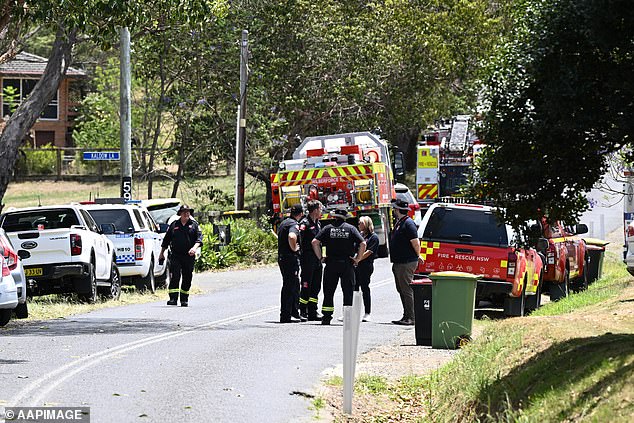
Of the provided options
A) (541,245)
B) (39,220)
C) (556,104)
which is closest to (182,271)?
(39,220)

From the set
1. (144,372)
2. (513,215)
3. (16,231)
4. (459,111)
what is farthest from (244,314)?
(459,111)

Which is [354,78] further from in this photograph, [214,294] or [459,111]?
[214,294]

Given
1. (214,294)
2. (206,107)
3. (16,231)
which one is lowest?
(214,294)

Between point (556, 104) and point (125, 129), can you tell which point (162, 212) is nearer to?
point (125, 129)

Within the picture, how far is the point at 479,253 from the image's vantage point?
63.0 feet

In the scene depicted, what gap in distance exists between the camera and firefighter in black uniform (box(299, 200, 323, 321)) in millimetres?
18406

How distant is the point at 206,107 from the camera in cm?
4288

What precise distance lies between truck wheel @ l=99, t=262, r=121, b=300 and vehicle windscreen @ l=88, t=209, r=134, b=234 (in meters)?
A: 1.27

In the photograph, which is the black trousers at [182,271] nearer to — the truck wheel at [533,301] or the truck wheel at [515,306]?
the truck wheel at [515,306]

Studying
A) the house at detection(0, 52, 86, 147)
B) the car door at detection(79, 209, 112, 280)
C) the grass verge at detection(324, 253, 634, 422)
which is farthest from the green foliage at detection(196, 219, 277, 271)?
the house at detection(0, 52, 86, 147)

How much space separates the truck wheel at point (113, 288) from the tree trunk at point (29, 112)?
8.33 ft

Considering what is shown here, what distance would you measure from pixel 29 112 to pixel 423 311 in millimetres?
10097

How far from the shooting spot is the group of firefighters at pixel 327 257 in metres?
17.5

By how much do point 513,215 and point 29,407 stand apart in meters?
4.86
